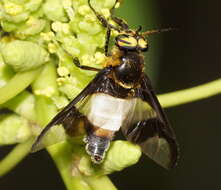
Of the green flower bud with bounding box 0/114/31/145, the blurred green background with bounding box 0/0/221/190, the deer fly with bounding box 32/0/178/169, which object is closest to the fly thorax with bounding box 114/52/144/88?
the deer fly with bounding box 32/0/178/169

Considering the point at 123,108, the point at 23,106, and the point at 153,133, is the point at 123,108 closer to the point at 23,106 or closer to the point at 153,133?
the point at 153,133

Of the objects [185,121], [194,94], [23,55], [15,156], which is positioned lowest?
[185,121]

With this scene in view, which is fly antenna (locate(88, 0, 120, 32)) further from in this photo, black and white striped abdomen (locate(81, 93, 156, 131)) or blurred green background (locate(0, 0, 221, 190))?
blurred green background (locate(0, 0, 221, 190))

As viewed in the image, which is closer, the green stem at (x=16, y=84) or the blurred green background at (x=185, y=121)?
the green stem at (x=16, y=84)

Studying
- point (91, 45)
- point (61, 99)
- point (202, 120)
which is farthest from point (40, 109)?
point (202, 120)

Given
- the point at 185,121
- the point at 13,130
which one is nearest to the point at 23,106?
the point at 13,130

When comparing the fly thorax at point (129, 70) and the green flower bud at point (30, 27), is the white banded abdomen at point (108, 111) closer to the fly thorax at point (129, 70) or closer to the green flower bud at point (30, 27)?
the fly thorax at point (129, 70)

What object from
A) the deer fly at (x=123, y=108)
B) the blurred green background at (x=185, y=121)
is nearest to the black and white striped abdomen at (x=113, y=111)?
the deer fly at (x=123, y=108)
